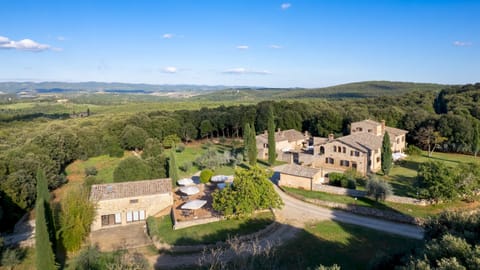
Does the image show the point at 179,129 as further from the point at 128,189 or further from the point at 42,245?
the point at 42,245

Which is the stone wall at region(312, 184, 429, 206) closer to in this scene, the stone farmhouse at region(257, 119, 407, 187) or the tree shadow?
the stone farmhouse at region(257, 119, 407, 187)

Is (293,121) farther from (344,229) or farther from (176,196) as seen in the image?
(344,229)

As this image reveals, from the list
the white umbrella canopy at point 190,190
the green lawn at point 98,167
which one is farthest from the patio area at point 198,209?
the green lawn at point 98,167

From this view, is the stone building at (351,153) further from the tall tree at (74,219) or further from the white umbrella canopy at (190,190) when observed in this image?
the tall tree at (74,219)

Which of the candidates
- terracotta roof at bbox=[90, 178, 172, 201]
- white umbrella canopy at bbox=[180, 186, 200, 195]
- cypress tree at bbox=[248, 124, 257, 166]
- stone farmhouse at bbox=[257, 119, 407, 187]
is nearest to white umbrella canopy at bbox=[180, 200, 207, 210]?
terracotta roof at bbox=[90, 178, 172, 201]

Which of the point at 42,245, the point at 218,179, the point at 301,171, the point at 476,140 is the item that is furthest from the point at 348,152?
the point at 42,245

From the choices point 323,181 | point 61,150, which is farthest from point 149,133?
point 323,181
